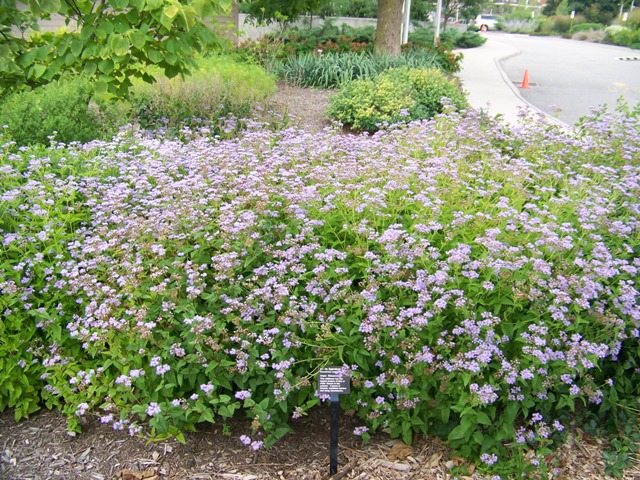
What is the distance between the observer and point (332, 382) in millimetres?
2918

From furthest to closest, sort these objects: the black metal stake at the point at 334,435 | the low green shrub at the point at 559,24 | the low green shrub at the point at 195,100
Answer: the low green shrub at the point at 559,24 → the low green shrub at the point at 195,100 → the black metal stake at the point at 334,435

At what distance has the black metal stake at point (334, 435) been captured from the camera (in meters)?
2.96

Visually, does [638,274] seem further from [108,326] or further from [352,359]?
[108,326]

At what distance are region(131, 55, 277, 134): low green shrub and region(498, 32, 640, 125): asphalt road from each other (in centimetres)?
558

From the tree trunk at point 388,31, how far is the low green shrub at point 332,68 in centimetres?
89

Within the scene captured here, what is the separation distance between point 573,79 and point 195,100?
53.0ft

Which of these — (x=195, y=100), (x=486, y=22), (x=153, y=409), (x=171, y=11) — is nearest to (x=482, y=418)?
(x=153, y=409)

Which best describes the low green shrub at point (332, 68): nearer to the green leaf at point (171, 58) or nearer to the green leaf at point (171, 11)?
the green leaf at point (171, 58)

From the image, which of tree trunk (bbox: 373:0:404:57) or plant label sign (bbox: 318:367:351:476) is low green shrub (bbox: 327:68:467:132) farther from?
plant label sign (bbox: 318:367:351:476)

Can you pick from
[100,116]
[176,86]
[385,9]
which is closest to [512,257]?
[100,116]

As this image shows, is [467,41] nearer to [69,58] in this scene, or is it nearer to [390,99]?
[390,99]

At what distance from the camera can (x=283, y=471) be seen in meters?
3.23

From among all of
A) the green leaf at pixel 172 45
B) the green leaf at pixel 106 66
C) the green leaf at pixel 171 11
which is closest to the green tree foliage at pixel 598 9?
the green leaf at pixel 172 45

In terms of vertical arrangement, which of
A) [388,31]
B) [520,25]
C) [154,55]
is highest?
[154,55]
